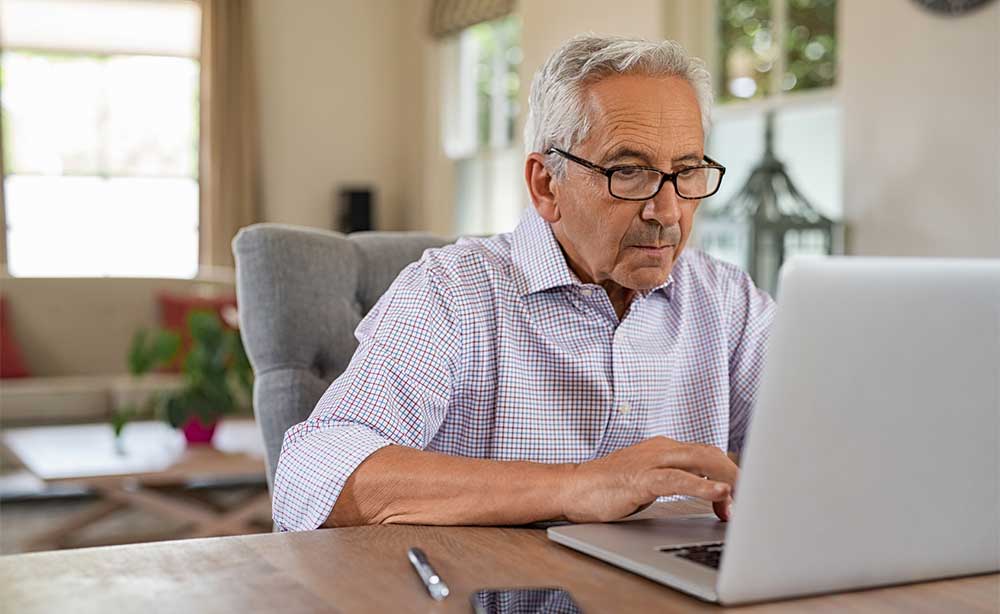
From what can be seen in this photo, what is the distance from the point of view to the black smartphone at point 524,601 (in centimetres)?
80

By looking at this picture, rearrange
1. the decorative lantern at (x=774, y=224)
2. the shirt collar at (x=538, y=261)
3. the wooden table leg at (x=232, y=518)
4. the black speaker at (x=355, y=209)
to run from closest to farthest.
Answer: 1. the shirt collar at (x=538, y=261)
2. the wooden table leg at (x=232, y=518)
3. the decorative lantern at (x=774, y=224)
4. the black speaker at (x=355, y=209)

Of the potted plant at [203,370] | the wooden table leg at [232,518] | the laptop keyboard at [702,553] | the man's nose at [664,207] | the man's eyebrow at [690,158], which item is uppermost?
the man's eyebrow at [690,158]

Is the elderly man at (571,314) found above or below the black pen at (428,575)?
above

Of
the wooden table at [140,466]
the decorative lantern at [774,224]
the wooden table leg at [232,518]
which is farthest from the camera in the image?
the decorative lantern at [774,224]

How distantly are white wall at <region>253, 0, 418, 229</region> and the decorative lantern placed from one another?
4.02m

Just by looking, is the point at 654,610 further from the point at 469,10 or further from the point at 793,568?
the point at 469,10

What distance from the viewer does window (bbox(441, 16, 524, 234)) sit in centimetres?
661

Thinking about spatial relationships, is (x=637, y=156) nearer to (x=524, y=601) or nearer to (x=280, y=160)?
(x=524, y=601)

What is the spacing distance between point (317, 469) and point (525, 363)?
0.35 m

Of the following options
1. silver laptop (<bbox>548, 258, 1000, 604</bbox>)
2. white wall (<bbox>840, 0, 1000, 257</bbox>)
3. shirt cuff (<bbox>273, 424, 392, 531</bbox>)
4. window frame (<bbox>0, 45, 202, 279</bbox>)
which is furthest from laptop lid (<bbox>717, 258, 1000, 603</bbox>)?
window frame (<bbox>0, 45, 202, 279</bbox>)

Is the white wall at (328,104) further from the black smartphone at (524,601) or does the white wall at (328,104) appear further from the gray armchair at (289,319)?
the black smartphone at (524,601)

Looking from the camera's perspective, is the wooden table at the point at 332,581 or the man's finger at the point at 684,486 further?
the man's finger at the point at 684,486

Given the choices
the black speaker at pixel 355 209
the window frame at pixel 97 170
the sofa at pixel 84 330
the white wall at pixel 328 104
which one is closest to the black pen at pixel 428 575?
the sofa at pixel 84 330

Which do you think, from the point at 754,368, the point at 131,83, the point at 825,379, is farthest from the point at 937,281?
the point at 131,83
